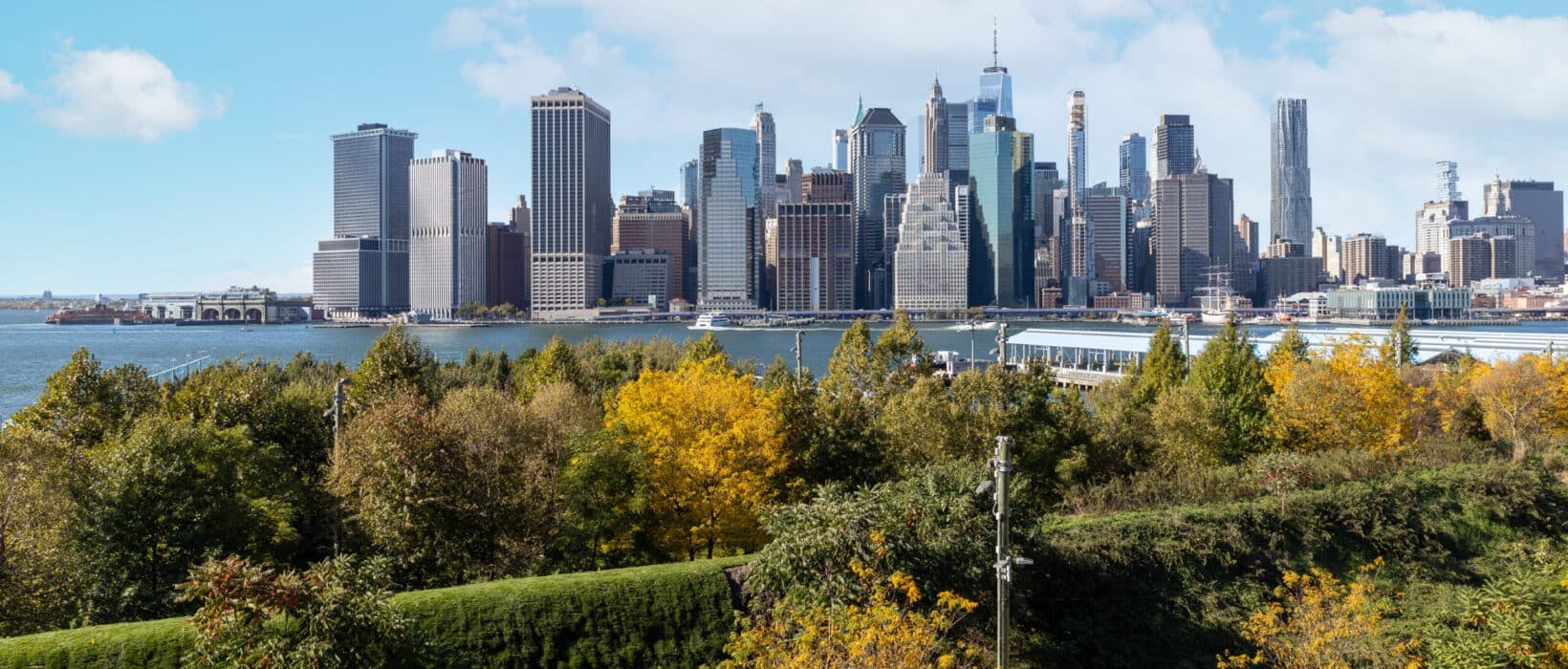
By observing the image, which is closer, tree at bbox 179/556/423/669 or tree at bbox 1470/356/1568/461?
tree at bbox 179/556/423/669

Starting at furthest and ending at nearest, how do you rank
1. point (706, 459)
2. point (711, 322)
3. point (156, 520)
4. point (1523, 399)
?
point (711, 322) → point (1523, 399) → point (706, 459) → point (156, 520)

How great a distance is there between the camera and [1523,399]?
29266 mm

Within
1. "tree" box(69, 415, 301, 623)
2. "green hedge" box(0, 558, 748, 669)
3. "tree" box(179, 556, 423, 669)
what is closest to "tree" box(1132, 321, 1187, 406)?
"green hedge" box(0, 558, 748, 669)

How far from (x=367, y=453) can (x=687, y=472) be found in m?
5.82

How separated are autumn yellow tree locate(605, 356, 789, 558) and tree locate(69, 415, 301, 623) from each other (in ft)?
21.3

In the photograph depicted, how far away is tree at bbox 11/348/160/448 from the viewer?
1962 centimetres

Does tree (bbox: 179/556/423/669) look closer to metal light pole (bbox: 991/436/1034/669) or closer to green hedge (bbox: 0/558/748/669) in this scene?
green hedge (bbox: 0/558/748/669)

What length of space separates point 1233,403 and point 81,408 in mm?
26857

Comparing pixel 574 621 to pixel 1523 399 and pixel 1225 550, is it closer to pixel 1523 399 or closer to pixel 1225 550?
pixel 1225 550

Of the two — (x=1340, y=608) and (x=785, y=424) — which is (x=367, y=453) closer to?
(x=785, y=424)

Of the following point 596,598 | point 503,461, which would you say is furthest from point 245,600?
point 503,461

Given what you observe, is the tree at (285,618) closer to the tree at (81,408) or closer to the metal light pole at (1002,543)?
the metal light pole at (1002,543)

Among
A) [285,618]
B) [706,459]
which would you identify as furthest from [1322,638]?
[285,618]

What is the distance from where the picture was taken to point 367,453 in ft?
52.7
